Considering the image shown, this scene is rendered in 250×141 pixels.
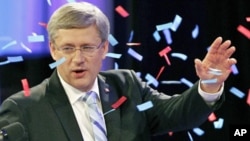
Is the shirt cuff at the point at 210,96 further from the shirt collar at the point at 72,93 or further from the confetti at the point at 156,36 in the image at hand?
the confetti at the point at 156,36

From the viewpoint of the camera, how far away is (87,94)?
1649 millimetres

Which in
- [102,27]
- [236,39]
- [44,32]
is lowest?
[236,39]

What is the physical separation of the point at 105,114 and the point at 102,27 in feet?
0.88

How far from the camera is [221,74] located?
5.27ft

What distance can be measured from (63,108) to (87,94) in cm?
9

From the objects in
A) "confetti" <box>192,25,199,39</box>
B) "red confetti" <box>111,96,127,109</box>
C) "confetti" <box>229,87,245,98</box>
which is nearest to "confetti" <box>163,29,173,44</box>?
"confetti" <box>192,25,199,39</box>

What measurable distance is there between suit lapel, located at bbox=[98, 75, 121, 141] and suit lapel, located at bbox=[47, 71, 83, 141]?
4.3 inches

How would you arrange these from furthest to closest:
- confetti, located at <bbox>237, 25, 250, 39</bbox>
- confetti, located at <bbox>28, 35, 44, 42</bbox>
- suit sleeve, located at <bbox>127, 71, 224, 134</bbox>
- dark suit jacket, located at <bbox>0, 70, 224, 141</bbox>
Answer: confetti, located at <bbox>237, 25, 250, 39</bbox>
confetti, located at <bbox>28, 35, 44, 42</bbox>
suit sleeve, located at <bbox>127, 71, 224, 134</bbox>
dark suit jacket, located at <bbox>0, 70, 224, 141</bbox>

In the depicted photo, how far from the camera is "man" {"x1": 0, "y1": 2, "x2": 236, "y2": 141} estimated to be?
1561 millimetres

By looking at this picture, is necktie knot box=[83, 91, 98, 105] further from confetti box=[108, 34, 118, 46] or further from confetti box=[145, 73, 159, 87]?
confetti box=[145, 73, 159, 87]

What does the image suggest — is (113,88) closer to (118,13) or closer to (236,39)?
(118,13)

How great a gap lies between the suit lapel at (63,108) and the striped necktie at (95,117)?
0.20ft

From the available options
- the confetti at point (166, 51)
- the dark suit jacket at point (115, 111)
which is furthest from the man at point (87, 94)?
the confetti at point (166, 51)

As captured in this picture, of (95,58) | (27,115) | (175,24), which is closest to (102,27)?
(95,58)
